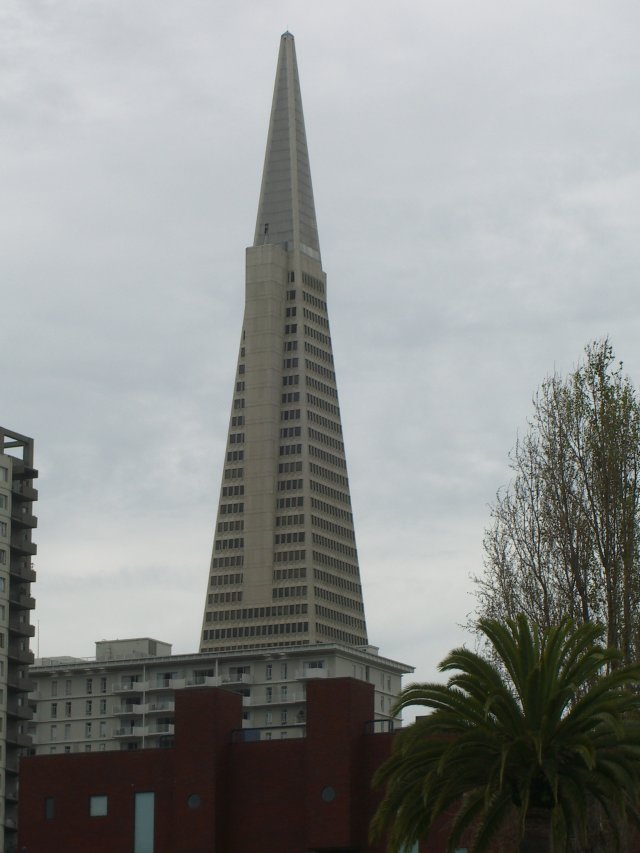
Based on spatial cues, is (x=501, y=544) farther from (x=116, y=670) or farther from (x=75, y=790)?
(x=116, y=670)

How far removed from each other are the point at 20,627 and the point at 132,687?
157 ft

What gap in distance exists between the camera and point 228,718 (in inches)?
2835

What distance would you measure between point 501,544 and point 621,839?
50.3 ft

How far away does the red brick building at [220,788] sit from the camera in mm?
68750

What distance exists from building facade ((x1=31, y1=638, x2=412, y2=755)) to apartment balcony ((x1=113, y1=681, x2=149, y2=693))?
0.36 ft

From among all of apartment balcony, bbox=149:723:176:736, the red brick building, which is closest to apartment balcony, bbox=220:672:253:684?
apartment balcony, bbox=149:723:176:736

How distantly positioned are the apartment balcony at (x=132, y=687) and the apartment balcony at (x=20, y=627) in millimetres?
46231

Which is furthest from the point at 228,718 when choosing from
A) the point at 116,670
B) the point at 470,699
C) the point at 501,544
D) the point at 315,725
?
the point at 116,670

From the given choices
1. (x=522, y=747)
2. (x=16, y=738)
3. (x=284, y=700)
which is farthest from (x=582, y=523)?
(x=284, y=700)

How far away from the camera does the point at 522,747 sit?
178 ft

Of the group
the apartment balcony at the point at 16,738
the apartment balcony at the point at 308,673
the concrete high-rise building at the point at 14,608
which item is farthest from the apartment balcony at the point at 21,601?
the apartment balcony at the point at 308,673

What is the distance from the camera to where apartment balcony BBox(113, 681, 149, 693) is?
191375 mm

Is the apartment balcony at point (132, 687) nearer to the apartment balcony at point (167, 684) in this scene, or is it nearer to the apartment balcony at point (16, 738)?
the apartment balcony at point (167, 684)

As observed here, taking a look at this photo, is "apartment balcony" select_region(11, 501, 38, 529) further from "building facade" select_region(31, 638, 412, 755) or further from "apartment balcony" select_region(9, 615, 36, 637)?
"building facade" select_region(31, 638, 412, 755)
